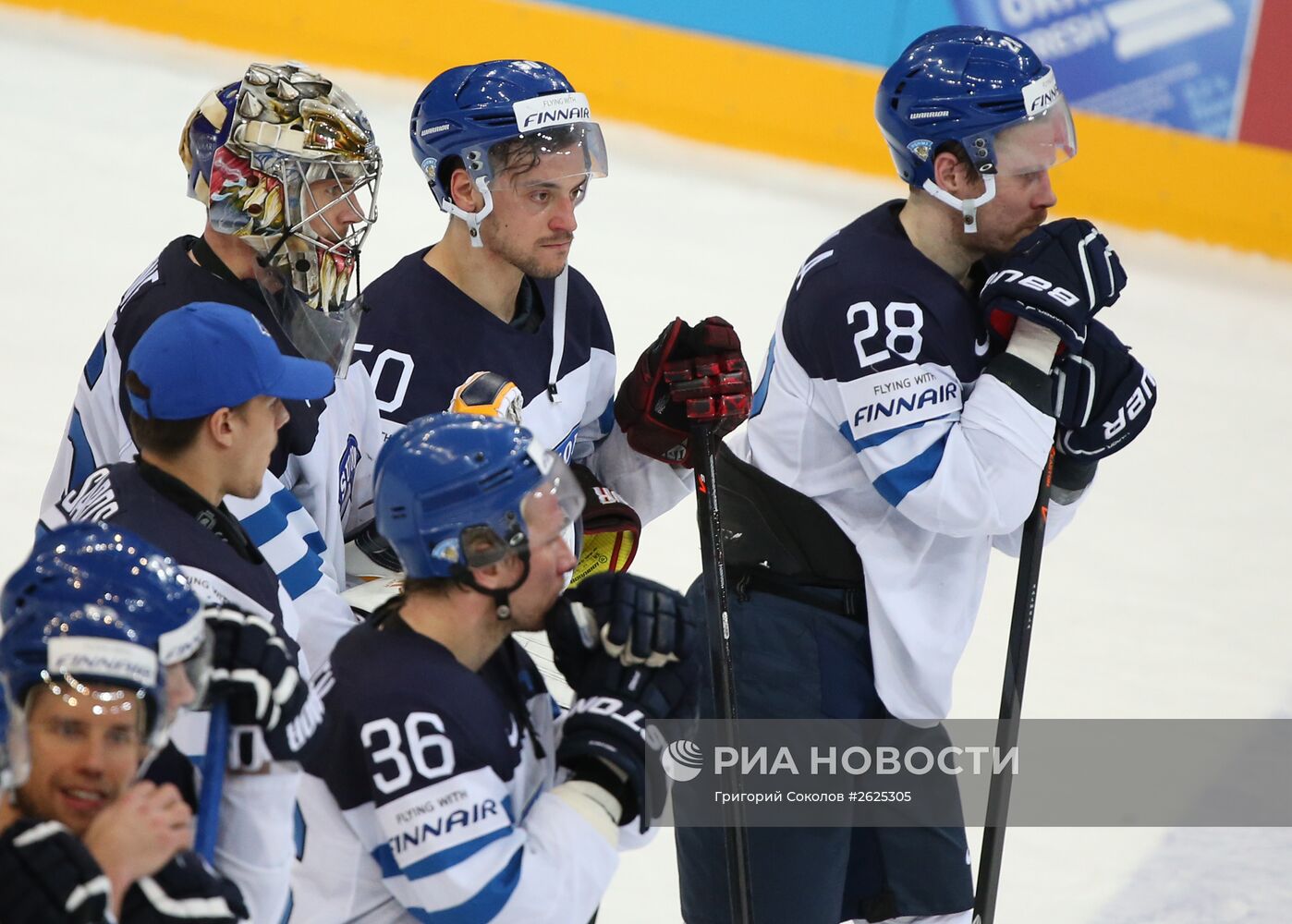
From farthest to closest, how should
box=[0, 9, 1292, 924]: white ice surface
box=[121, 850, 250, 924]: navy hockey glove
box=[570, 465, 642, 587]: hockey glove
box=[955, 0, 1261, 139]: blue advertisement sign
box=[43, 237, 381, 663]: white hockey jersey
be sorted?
1. box=[955, 0, 1261, 139]: blue advertisement sign
2. box=[0, 9, 1292, 924]: white ice surface
3. box=[570, 465, 642, 587]: hockey glove
4. box=[43, 237, 381, 663]: white hockey jersey
5. box=[121, 850, 250, 924]: navy hockey glove

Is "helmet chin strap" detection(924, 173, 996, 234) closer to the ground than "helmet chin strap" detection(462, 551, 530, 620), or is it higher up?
higher up

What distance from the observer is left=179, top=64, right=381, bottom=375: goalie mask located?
2400 mm

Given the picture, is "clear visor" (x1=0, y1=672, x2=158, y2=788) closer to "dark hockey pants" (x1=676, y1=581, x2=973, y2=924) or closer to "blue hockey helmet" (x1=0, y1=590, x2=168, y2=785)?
"blue hockey helmet" (x1=0, y1=590, x2=168, y2=785)

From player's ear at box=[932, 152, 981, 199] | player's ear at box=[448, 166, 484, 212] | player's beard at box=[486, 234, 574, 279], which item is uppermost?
player's ear at box=[448, 166, 484, 212]

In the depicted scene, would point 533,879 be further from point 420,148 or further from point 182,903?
point 420,148

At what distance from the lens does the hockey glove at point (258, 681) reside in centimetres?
160

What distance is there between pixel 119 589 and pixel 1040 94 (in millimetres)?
1601

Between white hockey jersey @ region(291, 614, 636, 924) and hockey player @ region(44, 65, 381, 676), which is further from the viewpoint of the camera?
hockey player @ region(44, 65, 381, 676)

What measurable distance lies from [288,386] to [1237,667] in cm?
297

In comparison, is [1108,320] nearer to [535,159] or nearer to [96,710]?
[535,159]

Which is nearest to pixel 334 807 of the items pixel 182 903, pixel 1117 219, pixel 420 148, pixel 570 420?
pixel 182 903

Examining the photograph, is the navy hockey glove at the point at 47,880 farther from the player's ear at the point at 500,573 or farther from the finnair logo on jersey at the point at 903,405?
the finnair logo on jersey at the point at 903,405

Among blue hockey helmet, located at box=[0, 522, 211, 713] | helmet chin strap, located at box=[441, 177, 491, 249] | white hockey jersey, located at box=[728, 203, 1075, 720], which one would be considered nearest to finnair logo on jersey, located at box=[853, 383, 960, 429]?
white hockey jersey, located at box=[728, 203, 1075, 720]

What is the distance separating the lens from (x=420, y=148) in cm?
275
